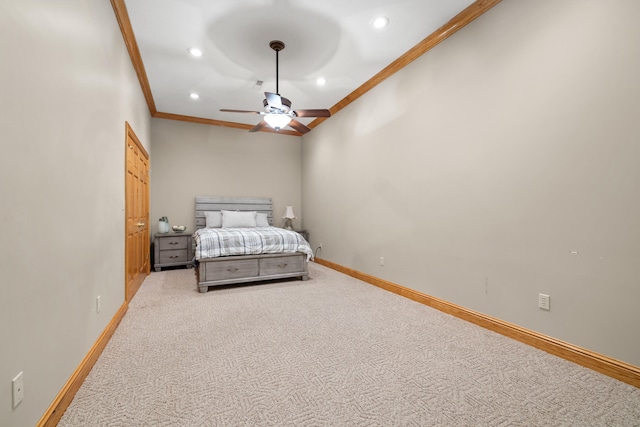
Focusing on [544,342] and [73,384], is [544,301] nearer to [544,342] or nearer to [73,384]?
[544,342]

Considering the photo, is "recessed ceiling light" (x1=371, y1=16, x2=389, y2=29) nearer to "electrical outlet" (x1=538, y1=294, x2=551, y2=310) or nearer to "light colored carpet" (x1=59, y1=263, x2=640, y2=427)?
"electrical outlet" (x1=538, y1=294, x2=551, y2=310)

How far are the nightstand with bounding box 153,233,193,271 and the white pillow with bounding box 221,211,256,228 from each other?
0.67 metres

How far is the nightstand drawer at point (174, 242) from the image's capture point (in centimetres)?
481

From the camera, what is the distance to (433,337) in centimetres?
229

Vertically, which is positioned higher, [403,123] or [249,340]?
[403,123]

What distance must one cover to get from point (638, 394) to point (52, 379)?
3.00 m

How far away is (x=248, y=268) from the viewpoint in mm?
3895

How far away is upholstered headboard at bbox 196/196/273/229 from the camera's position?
5496mm

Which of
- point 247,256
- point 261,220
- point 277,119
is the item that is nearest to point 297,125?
point 277,119

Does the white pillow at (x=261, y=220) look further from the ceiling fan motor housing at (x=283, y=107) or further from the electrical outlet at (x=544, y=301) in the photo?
the electrical outlet at (x=544, y=301)

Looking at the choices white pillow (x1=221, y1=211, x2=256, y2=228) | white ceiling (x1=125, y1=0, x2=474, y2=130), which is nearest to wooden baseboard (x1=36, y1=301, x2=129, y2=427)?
white ceiling (x1=125, y1=0, x2=474, y2=130)

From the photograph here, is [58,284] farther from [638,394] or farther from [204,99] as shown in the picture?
[204,99]

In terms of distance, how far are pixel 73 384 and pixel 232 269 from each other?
2.27 metres

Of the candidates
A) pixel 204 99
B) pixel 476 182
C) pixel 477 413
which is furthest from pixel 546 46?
pixel 204 99
